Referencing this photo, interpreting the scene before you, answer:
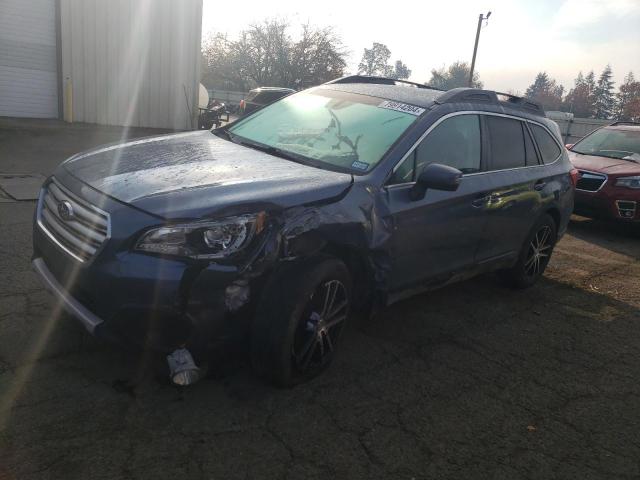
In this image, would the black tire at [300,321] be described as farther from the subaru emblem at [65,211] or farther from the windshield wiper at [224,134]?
the windshield wiper at [224,134]

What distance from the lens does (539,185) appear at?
506cm

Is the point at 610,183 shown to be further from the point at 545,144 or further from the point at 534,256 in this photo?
the point at 534,256

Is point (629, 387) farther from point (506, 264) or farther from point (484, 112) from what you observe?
point (484, 112)

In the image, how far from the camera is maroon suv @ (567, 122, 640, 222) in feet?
27.2

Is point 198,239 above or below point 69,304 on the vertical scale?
above

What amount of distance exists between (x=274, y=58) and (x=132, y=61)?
111ft

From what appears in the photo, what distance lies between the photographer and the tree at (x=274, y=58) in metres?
45.0

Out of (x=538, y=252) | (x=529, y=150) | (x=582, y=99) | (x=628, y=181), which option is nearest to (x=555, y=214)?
(x=538, y=252)

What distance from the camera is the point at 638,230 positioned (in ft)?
28.4

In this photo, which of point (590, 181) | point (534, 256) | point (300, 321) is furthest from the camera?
point (590, 181)

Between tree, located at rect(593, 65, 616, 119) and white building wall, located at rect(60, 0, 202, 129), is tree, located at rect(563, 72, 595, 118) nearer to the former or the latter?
tree, located at rect(593, 65, 616, 119)

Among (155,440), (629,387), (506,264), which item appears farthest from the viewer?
(506,264)

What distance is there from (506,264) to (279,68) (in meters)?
43.9

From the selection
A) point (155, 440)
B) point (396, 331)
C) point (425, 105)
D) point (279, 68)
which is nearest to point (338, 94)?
point (425, 105)
